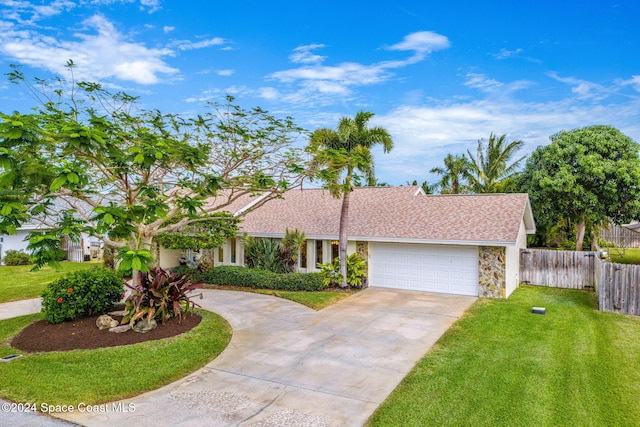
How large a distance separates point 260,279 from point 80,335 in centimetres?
787

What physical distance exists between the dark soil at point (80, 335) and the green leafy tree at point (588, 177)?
776 inches

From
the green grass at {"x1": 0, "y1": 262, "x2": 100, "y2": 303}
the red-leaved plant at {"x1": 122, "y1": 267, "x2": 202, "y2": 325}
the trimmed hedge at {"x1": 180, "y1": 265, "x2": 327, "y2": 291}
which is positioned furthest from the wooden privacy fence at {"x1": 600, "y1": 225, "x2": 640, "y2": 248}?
the green grass at {"x1": 0, "y1": 262, "x2": 100, "y2": 303}

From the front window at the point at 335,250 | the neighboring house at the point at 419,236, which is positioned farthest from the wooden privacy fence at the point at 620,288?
the front window at the point at 335,250

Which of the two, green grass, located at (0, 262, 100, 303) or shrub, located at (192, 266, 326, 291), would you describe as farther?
shrub, located at (192, 266, 326, 291)

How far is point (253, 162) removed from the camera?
1268cm

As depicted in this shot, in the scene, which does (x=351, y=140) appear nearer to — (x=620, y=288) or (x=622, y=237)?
(x=620, y=288)

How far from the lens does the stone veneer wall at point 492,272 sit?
13961 millimetres

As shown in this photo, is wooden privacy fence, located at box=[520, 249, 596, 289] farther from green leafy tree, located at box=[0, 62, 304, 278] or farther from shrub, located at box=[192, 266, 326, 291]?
green leafy tree, located at box=[0, 62, 304, 278]

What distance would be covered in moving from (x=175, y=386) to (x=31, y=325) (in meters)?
6.30

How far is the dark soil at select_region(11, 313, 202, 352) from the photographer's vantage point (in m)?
8.82

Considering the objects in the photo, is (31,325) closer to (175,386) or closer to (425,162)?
(175,386)

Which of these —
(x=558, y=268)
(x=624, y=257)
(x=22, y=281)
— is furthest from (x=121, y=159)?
(x=624, y=257)

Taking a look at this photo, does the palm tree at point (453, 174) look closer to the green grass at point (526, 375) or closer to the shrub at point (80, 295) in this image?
the green grass at point (526, 375)

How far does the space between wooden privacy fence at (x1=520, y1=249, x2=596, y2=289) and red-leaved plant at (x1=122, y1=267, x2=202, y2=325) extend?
14.3m
